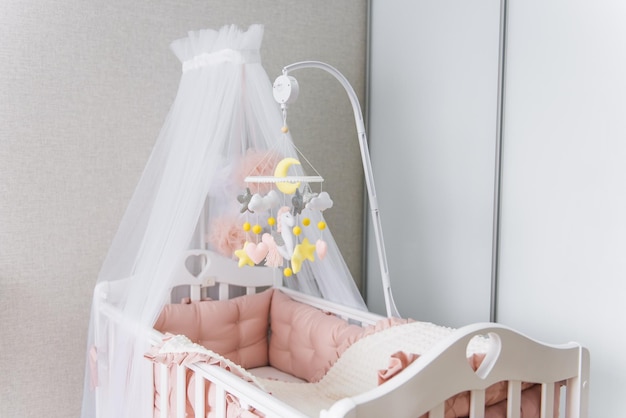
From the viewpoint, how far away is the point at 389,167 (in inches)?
117

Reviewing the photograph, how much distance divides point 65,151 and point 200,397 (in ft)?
4.00

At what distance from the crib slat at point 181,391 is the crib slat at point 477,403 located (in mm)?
840

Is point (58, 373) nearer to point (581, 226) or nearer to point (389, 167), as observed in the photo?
point (389, 167)

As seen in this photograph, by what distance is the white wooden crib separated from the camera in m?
1.32

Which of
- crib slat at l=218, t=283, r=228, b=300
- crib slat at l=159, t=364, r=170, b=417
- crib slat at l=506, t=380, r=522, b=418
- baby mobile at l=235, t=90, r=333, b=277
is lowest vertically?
crib slat at l=159, t=364, r=170, b=417

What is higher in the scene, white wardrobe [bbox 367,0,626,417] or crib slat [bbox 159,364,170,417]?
white wardrobe [bbox 367,0,626,417]

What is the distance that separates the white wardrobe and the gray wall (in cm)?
99

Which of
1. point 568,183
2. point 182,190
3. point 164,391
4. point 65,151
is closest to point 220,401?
point 164,391

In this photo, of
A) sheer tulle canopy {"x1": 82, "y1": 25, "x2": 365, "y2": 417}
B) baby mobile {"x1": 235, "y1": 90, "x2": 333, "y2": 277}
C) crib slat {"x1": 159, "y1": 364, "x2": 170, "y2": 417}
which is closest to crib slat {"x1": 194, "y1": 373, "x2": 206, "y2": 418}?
crib slat {"x1": 159, "y1": 364, "x2": 170, "y2": 417}

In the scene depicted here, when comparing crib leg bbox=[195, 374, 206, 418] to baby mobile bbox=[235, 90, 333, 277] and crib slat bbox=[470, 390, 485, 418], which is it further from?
crib slat bbox=[470, 390, 485, 418]

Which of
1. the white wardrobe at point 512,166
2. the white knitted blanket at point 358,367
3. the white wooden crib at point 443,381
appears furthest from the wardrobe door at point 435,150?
the white wooden crib at point 443,381

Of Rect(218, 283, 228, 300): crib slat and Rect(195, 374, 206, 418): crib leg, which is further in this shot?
Rect(218, 283, 228, 300): crib slat

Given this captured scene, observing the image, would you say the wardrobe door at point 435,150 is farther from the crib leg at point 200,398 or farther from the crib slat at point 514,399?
the crib leg at point 200,398

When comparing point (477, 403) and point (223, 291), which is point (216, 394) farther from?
point (223, 291)
